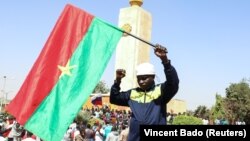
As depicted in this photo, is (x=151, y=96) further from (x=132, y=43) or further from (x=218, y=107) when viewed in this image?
(x=218, y=107)

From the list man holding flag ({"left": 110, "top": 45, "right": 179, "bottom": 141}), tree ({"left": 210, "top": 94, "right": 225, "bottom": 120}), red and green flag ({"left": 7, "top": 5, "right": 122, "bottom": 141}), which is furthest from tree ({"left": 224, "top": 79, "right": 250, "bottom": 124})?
man holding flag ({"left": 110, "top": 45, "right": 179, "bottom": 141})

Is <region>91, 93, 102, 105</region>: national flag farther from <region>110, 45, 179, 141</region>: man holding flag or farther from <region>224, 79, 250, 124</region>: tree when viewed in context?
<region>110, 45, 179, 141</region>: man holding flag

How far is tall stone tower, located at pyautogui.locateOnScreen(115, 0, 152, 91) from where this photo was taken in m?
28.8

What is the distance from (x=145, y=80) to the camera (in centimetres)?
466

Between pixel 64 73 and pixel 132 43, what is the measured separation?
77.8ft

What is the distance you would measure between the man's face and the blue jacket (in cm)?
5

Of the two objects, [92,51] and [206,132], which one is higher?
[92,51]

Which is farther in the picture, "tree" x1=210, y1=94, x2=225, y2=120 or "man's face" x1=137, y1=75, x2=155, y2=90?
"tree" x1=210, y1=94, x2=225, y2=120

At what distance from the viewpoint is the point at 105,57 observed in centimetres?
568

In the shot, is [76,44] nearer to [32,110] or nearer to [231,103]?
[32,110]

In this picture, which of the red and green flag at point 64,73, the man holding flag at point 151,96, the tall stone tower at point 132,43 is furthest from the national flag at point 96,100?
the man holding flag at point 151,96

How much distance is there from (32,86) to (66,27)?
88 cm

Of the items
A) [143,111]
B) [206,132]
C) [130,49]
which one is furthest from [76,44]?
[130,49]

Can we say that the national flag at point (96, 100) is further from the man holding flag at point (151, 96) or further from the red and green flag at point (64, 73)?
the man holding flag at point (151, 96)
